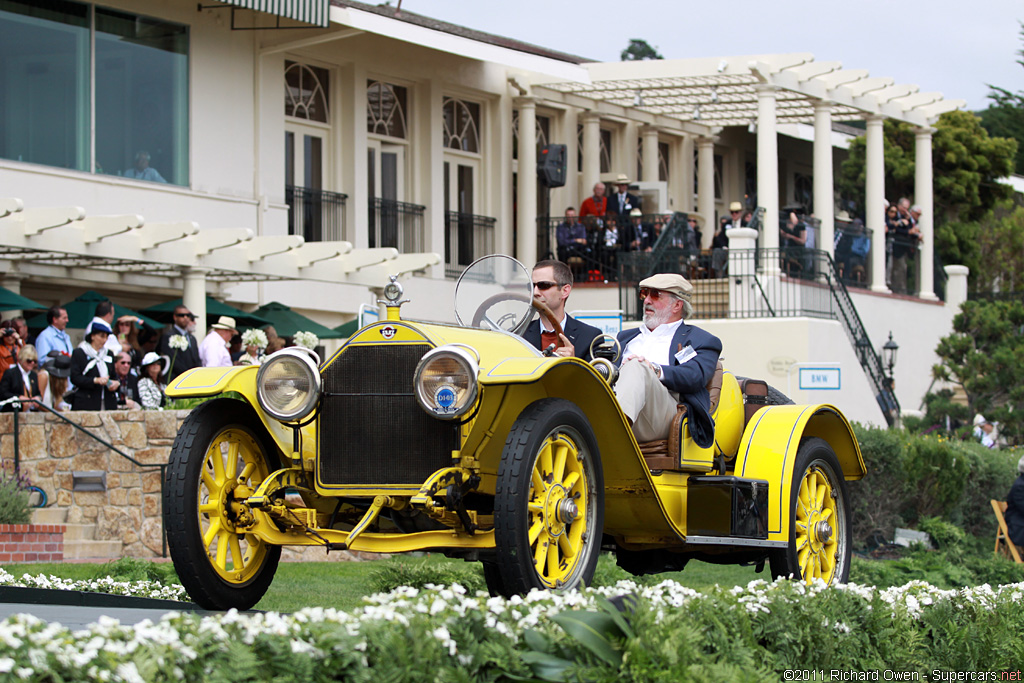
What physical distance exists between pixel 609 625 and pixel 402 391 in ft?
5.62

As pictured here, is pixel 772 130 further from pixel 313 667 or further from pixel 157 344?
pixel 313 667

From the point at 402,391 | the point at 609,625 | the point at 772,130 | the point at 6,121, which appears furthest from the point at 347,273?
the point at 609,625

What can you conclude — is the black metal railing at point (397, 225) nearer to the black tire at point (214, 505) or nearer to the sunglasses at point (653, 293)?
the sunglasses at point (653, 293)

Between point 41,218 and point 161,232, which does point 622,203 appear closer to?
point 161,232

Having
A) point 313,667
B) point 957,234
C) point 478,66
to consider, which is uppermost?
point 478,66

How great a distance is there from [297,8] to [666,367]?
14592mm

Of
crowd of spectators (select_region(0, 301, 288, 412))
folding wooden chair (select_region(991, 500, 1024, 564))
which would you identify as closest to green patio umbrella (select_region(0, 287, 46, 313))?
crowd of spectators (select_region(0, 301, 288, 412))

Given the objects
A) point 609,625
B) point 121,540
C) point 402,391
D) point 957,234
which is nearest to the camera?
point 609,625

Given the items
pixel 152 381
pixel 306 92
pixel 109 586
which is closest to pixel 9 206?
pixel 152 381

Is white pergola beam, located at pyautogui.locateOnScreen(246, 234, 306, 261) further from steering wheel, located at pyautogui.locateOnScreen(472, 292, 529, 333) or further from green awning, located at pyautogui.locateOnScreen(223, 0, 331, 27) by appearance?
steering wheel, located at pyautogui.locateOnScreen(472, 292, 529, 333)

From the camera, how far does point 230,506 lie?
6094mm

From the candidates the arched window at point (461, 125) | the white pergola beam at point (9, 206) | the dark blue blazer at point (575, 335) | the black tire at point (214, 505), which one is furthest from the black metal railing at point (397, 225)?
the black tire at point (214, 505)

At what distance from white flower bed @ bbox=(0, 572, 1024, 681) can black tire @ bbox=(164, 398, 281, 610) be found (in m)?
1.24

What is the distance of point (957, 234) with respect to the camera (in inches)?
1358
